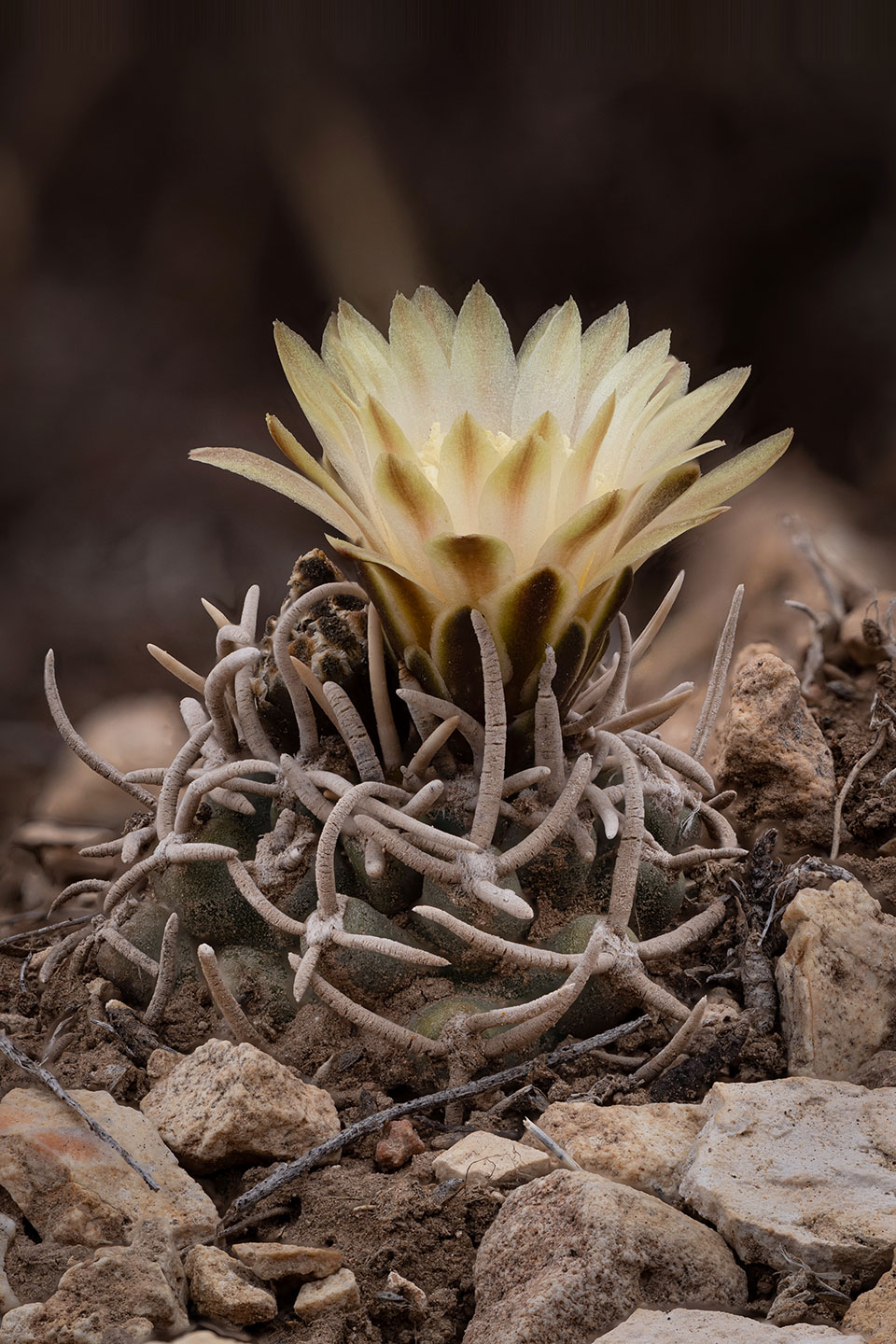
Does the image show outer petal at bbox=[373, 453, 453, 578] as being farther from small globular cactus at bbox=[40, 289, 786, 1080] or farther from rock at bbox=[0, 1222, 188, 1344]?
rock at bbox=[0, 1222, 188, 1344]

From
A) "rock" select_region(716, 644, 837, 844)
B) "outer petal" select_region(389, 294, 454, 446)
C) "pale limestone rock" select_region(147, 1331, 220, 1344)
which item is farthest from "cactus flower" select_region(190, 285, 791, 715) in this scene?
"pale limestone rock" select_region(147, 1331, 220, 1344)

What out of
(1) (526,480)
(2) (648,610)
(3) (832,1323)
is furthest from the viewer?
(2) (648,610)

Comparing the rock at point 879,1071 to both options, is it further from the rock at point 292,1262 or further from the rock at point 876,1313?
the rock at point 292,1262

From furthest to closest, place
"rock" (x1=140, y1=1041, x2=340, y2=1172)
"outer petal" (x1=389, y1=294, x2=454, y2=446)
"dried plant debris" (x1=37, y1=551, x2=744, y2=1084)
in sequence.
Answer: "outer petal" (x1=389, y1=294, x2=454, y2=446) → "dried plant debris" (x1=37, y1=551, x2=744, y2=1084) → "rock" (x1=140, y1=1041, x2=340, y2=1172)

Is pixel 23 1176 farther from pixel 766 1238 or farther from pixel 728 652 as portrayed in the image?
pixel 728 652

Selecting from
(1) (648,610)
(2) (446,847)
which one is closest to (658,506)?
(2) (446,847)

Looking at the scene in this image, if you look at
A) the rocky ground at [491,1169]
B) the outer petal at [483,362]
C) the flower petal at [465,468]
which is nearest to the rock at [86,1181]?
the rocky ground at [491,1169]

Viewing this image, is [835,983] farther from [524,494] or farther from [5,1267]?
[5,1267]
